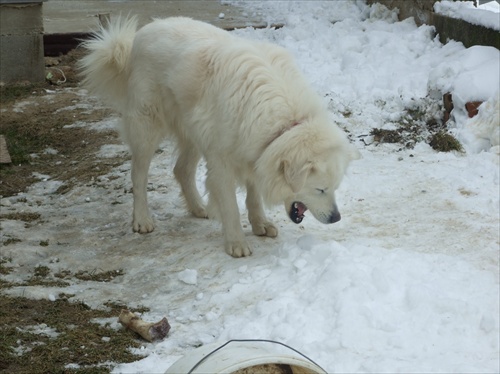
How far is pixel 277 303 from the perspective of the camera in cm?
512

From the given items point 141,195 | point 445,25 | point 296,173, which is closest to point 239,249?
point 296,173

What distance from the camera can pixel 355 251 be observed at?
18.6ft

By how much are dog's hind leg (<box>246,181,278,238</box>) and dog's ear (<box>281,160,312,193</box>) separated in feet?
2.93

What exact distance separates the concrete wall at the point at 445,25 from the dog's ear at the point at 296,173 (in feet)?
13.6

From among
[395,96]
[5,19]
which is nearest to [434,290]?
[395,96]

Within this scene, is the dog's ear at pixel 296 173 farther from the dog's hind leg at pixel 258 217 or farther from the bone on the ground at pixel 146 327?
the bone on the ground at pixel 146 327

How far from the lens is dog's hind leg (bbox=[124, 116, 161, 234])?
22.0ft

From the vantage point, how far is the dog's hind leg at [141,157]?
670 centimetres

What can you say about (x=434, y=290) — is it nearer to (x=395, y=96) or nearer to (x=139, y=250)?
(x=139, y=250)

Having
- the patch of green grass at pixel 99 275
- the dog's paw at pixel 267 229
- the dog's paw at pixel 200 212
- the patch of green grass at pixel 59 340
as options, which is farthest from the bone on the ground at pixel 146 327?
the dog's paw at pixel 200 212

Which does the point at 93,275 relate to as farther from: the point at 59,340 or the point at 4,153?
the point at 4,153

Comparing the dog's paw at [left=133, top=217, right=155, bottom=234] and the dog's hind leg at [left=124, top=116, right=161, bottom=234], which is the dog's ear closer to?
the dog's hind leg at [left=124, top=116, right=161, bottom=234]

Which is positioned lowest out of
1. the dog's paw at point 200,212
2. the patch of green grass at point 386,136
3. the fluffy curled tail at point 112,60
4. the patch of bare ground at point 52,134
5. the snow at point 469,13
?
the patch of bare ground at point 52,134

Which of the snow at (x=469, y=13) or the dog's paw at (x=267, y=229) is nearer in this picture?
the dog's paw at (x=267, y=229)
